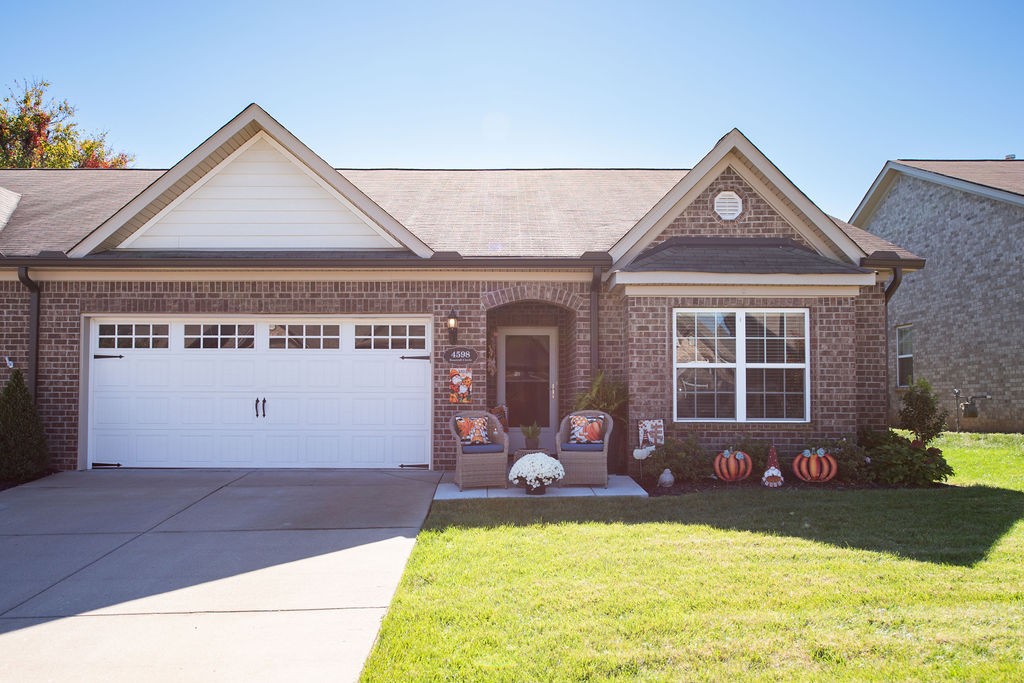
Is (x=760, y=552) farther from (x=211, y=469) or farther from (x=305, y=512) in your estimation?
(x=211, y=469)

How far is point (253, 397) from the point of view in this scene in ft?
36.8

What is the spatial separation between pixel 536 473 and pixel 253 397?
5.08m

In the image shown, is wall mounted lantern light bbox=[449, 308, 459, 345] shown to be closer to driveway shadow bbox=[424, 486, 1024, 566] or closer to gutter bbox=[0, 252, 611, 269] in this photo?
gutter bbox=[0, 252, 611, 269]

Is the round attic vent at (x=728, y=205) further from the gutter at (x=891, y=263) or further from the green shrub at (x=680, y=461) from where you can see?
the green shrub at (x=680, y=461)

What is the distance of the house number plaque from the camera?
36.0ft

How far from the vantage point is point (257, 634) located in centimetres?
443

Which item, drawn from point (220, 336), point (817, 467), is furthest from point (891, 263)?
point (220, 336)

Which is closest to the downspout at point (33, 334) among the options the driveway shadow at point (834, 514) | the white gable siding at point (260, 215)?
the white gable siding at point (260, 215)

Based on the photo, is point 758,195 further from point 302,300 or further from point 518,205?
point 302,300

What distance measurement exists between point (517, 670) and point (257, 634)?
1.74m

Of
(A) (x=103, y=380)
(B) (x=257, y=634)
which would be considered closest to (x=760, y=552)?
(B) (x=257, y=634)

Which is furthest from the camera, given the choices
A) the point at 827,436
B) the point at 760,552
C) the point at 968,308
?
the point at 968,308

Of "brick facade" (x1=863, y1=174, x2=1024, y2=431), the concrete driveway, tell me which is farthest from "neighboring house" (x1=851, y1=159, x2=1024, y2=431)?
the concrete driveway

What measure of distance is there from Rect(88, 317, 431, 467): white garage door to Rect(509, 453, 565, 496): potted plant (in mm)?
2695
